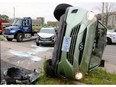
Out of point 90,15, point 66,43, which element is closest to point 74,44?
point 66,43

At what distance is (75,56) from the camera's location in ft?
17.2

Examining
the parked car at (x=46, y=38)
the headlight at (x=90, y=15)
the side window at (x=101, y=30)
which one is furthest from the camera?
the parked car at (x=46, y=38)

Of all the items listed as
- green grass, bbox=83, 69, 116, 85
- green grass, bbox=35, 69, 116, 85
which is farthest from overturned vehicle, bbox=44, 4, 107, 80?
green grass, bbox=83, 69, 116, 85

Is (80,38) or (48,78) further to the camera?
(48,78)

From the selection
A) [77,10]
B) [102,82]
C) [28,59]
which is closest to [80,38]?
[77,10]

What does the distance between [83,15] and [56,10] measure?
3.23 ft

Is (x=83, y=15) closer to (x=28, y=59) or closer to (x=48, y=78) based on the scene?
(x=48, y=78)

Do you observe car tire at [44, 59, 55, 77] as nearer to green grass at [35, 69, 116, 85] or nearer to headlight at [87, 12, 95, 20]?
green grass at [35, 69, 116, 85]

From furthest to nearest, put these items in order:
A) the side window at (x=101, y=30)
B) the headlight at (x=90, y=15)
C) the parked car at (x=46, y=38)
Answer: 1. the parked car at (x=46, y=38)
2. the side window at (x=101, y=30)
3. the headlight at (x=90, y=15)

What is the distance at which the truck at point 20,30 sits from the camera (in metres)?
19.7

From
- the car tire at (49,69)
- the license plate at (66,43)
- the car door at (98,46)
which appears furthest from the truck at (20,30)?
the license plate at (66,43)

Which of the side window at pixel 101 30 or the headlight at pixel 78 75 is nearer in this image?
the headlight at pixel 78 75

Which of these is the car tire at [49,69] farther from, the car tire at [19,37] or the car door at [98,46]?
the car tire at [19,37]

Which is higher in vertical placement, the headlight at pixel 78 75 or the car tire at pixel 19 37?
the headlight at pixel 78 75
